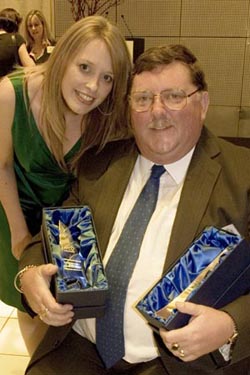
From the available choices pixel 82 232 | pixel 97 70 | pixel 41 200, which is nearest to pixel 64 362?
pixel 82 232

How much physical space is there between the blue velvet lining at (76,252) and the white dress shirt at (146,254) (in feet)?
0.41

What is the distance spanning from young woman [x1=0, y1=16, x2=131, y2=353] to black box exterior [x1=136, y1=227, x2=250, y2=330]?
70cm

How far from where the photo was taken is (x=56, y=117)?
1.78 metres

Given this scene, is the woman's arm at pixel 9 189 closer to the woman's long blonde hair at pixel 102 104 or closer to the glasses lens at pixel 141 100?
the woman's long blonde hair at pixel 102 104

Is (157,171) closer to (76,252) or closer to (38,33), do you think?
(76,252)

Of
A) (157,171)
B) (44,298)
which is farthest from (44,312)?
(157,171)

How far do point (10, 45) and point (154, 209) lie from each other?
8.22 feet

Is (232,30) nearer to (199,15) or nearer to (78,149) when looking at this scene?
(199,15)

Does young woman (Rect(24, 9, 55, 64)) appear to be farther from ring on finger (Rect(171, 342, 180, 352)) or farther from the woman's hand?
ring on finger (Rect(171, 342, 180, 352))

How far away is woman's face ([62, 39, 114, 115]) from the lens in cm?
164

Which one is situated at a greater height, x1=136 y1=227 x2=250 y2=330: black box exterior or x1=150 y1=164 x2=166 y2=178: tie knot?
x1=150 y1=164 x2=166 y2=178: tie knot

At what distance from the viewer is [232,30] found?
4988 mm

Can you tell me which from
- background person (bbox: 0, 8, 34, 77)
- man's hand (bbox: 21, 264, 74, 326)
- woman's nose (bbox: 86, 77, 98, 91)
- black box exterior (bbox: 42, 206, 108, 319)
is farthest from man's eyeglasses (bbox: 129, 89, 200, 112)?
background person (bbox: 0, 8, 34, 77)

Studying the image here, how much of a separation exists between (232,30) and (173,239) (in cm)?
417
